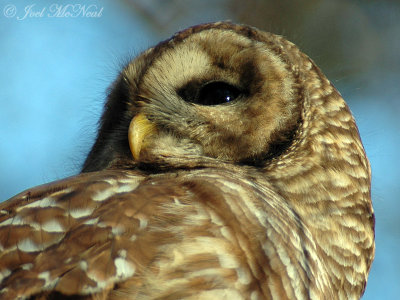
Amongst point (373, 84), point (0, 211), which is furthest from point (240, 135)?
point (373, 84)

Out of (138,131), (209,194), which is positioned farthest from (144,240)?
(138,131)

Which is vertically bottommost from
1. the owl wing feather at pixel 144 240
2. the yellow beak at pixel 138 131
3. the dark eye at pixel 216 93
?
the owl wing feather at pixel 144 240

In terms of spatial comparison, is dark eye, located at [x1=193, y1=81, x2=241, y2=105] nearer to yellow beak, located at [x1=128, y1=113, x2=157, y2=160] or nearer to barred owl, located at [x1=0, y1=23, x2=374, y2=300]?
barred owl, located at [x1=0, y1=23, x2=374, y2=300]

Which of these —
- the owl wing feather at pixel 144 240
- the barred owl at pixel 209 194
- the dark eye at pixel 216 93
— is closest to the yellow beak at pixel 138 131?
the barred owl at pixel 209 194

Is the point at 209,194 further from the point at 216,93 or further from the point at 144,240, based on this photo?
the point at 216,93

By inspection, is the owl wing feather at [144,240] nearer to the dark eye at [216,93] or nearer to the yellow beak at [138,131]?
the yellow beak at [138,131]

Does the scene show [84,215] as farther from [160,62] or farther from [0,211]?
[160,62]

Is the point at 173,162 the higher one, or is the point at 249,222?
the point at 173,162
